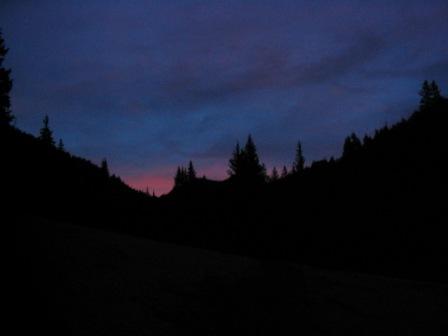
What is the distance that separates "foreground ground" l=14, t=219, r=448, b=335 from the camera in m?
11.5

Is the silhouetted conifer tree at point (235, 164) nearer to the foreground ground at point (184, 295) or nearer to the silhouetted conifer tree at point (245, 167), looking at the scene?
the silhouetted conifer tree at point (245, 167)

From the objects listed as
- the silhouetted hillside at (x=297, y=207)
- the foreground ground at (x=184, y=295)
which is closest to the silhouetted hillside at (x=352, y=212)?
the silhouetted hillside at (x=297, y=207)

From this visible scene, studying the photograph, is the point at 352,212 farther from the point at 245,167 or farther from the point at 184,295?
the point at 184,295

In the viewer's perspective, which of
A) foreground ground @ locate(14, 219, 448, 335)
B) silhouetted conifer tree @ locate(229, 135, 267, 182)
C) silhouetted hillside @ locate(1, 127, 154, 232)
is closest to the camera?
foreground ground @ locate(14, 219, 448, 335)

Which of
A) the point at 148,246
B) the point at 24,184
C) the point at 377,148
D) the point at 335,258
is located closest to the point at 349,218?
the point at 335,258

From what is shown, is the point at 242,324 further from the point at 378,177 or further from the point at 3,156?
the point at 378,177

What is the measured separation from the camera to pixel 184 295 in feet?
48.2

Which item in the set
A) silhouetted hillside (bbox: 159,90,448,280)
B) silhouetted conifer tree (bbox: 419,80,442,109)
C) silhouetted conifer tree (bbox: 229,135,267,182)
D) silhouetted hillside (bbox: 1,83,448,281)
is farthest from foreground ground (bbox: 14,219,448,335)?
silhouetted conifer tree (bbox: 419,80,442,109)

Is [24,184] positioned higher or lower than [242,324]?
higher

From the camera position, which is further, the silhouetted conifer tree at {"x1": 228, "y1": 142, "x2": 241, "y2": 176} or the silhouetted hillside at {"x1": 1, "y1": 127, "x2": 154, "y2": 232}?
the silhouetted conifer tree at {"x1": 228, "y1": 142, "x2": 241, "y2": 176}

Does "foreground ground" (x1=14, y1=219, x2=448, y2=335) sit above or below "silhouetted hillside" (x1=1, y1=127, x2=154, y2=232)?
below

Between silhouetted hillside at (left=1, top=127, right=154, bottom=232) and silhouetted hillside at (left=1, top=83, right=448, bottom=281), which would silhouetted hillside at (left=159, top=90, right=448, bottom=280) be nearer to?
silhouetted hillside at (left=1, top=83, right=448, bottom=281)

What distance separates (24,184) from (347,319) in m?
20.9

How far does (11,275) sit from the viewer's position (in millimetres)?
10547
